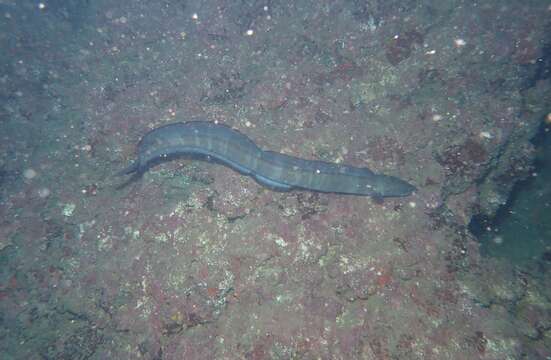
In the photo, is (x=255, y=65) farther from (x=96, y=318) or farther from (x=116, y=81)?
(x=96, y=318)

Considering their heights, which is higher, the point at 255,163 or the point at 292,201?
the point at 255,163

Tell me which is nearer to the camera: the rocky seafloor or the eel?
the rocky seafloor

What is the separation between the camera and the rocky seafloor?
557cm

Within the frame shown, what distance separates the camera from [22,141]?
9.12 m

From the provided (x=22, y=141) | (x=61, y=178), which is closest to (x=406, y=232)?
(x=61, y=178)

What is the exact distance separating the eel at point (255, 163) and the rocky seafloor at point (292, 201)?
29 centimetres

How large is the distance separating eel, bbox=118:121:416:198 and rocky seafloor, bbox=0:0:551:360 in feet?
0.94

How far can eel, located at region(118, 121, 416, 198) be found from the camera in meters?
6.98

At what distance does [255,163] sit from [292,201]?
50.3 inches

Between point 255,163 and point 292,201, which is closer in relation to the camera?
point 292,201

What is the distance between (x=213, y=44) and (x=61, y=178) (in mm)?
6440

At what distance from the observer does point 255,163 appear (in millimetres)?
7273

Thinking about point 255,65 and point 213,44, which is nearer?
point 255,65

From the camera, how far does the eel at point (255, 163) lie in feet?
22.9
